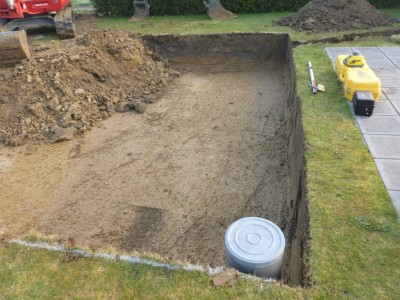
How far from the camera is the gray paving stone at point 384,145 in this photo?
4949mm

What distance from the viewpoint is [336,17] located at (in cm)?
1120

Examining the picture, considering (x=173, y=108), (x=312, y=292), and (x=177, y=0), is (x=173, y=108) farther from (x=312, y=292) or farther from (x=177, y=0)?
(x=177, y=0)

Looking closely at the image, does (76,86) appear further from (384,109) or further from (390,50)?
(390,50)

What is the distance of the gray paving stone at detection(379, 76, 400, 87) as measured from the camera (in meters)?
7.06

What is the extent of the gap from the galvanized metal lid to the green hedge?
1238cm

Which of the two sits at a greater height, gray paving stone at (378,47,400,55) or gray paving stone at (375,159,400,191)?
gray paving stone at (378,47,400,55)

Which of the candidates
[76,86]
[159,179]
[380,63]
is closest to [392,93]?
[380,63]

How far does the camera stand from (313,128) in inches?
222

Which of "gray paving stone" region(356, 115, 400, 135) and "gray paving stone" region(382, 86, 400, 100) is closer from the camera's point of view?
"gray paving stone" region(356, 115, 400, 135)

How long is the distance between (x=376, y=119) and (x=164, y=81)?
5922 mm

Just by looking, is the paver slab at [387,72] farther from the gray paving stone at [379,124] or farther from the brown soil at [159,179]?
the brown soil at [159,179]

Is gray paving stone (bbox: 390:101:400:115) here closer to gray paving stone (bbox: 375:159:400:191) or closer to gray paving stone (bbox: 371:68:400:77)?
gray paving stone (bbox: 371:68:400:77)

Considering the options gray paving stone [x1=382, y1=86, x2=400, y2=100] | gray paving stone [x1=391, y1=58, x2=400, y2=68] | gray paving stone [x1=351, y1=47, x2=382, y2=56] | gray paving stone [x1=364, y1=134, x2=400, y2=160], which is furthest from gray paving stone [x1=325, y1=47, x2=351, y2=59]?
gray paving stone [x1=364, y1=134, x2=400, y2=160]

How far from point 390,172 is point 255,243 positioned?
8.08ft
